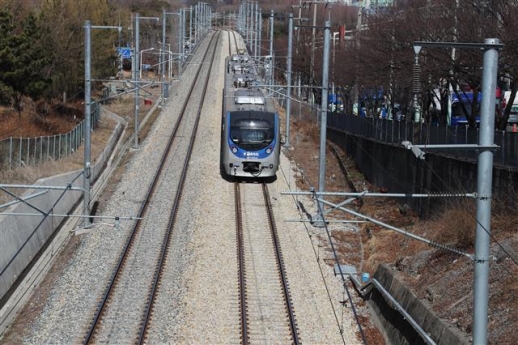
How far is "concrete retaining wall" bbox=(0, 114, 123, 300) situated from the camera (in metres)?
22.0

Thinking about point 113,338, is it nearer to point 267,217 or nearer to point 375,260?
point 375,260

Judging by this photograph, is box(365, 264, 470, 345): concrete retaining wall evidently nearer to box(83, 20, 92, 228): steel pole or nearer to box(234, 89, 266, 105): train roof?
box(83, 20, 92, 228): steel pole

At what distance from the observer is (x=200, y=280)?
67.3 ft

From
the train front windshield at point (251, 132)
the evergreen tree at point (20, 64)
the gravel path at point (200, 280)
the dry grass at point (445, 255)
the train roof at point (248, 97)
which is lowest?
the gravel path at point (200, 280)

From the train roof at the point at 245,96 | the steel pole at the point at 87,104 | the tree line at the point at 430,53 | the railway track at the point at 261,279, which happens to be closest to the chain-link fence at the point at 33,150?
the steel pole at the point at 87,104

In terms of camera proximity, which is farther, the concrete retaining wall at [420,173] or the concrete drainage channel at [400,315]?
the concrete retaining wall at [420,173]

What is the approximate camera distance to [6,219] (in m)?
22.6

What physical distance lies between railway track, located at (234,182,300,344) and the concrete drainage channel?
6.33 feet

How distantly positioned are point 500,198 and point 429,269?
3.86 metres

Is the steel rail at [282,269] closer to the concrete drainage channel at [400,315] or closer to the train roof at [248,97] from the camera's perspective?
the concrete drainage channel at [400,315]

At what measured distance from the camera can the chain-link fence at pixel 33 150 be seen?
105ft

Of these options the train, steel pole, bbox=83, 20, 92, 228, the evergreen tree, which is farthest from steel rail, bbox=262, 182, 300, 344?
the evergreen tree

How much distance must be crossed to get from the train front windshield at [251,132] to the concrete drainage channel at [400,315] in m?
10.8

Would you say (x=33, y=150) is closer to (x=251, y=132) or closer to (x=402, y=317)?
(x=251, y=132)
